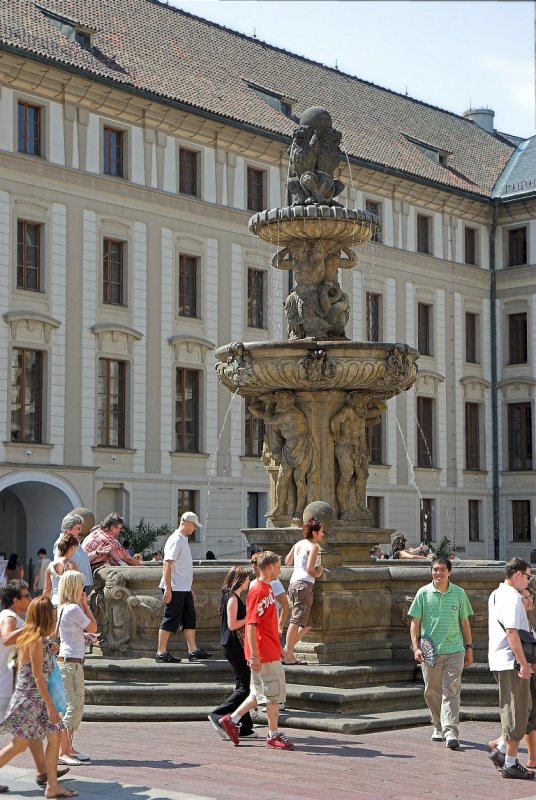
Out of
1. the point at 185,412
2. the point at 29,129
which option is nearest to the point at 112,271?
the point at 29,129

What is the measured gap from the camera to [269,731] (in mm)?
10977

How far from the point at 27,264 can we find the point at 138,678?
2310 centimetres

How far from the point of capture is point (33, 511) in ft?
119

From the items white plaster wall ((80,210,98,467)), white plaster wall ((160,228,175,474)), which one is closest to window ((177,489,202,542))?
white plaster wall ((160,228,175,474))

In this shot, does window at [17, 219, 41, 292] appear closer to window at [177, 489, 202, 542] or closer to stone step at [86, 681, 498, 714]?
window at [177, 489, 202, 542]

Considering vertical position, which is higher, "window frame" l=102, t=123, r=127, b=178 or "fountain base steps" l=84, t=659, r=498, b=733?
"window frame" l=102, t=123, r=127, b=178

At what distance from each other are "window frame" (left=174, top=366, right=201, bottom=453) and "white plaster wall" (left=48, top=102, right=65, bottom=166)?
6.88m

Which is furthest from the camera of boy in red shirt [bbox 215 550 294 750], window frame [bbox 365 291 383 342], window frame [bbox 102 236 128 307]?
window frame [bbox 365 291 383 342]

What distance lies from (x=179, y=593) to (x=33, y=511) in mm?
23288

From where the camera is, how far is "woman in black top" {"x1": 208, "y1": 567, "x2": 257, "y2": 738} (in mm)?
11375

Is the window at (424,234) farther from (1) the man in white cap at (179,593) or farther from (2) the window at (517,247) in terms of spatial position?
Result: (1) the man in white cap at (179,593)

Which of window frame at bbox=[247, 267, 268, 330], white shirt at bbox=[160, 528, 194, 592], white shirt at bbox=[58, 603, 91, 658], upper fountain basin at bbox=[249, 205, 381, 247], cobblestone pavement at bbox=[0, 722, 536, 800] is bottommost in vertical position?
cobblestone pavement at bbox=[0, 722, 536, 800]

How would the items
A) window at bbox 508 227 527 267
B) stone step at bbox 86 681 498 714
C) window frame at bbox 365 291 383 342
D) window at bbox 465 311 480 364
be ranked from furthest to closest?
window at bbox 508 227 527 267, window at bbox 465 311 480 364, window frame at bbox 365 291 383 342, stone step at bbox 86 681 498 714

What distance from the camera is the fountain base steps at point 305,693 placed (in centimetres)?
1227
